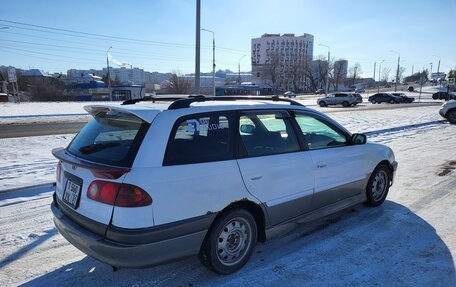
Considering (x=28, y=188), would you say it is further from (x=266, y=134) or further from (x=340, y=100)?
(x=340, y=100)

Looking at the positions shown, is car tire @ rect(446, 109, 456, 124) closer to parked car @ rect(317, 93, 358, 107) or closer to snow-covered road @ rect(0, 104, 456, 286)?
snow-covered road @ rect(0, 104, 456, 286)

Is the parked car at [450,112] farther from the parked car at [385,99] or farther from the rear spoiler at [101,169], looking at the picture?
the parked car at [385,99]

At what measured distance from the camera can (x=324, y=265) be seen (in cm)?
330

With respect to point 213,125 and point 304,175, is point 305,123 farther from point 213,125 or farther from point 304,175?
point 213,125

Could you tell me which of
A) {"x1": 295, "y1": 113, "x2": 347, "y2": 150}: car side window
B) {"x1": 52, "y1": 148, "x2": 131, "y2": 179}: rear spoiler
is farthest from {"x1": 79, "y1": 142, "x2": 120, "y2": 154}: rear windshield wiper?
{"x1": 295, "y1": 113, "x2": 347, "y2": 150}: car side window

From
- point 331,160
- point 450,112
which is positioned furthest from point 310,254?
point 450,112

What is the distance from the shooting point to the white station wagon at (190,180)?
256 centimetres

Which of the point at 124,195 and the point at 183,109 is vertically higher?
the point at 183,109

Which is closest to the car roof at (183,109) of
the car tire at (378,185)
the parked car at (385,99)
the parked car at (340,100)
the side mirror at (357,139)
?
the side mirror at (357,139)

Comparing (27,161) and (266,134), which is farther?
(27,161)

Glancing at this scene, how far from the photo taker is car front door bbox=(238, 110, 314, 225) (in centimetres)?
318

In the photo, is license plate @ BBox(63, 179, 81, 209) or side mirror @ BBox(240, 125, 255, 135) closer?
license plate @ BBox(63, 179, 81, 209)

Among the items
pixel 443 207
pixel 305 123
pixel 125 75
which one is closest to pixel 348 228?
pixel 305 123

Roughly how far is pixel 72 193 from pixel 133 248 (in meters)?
0.87
